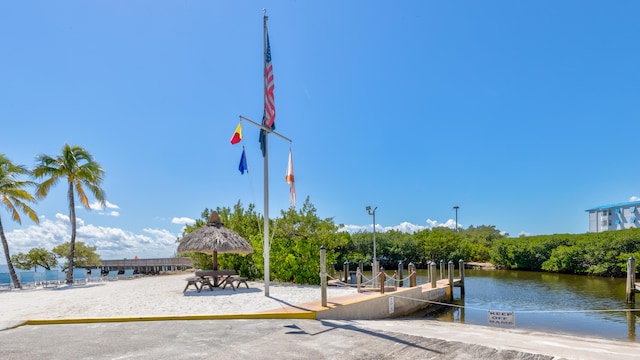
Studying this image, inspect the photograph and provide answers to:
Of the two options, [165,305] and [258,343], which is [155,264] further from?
[258,343]

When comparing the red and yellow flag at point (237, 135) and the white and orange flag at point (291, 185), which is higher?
the red and yellow flag at point (237, 135)

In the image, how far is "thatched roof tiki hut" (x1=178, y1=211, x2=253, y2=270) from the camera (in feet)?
53.7

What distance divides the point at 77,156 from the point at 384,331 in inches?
955

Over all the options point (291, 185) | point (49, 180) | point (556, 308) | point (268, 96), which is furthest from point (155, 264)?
point (556, 308)

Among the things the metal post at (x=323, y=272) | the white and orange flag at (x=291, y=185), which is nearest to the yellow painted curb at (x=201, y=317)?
the metal post at (x=323, y=272)

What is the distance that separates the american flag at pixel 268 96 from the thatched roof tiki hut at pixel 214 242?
19.3ft

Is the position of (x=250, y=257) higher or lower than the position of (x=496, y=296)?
higher

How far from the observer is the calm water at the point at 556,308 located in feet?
52.9

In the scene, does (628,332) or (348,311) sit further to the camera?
(628,332)

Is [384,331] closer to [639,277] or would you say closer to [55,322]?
[55,322]

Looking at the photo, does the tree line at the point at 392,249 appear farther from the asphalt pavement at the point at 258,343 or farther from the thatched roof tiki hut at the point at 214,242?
the asphalt pavement at the point at 258,343

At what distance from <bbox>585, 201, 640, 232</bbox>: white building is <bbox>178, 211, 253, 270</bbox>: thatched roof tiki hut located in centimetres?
9236

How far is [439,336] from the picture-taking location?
802 cm

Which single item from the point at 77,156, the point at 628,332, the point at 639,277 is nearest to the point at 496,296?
the point at 628,332
